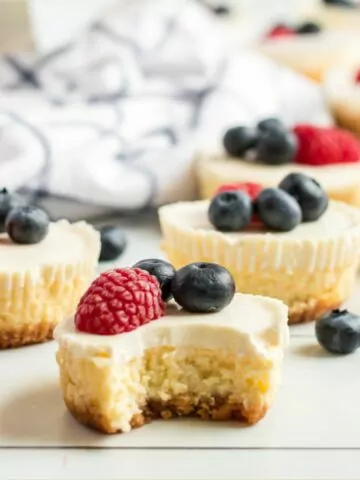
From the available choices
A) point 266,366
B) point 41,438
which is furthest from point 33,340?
point 266,366

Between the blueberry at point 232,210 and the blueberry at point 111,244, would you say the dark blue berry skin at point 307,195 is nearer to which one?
the blueberry at point 232,210

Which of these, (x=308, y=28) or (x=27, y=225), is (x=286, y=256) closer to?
(x=27, y=225)

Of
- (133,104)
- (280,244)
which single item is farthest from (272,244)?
(133,104)

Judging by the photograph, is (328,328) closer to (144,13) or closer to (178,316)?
(178,316)

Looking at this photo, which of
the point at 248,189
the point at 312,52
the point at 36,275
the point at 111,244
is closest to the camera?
the point at 36,275

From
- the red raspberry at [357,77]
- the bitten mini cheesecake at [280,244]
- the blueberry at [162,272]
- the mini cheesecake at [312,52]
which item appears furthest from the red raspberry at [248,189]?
the mini cheesecake at [312,52]

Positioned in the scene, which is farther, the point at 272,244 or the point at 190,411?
the point at 272,244

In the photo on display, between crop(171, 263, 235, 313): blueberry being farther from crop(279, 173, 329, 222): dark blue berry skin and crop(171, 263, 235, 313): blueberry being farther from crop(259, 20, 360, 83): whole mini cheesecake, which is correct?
crop(259, 20, 360, 83): whole mini cheesecake
